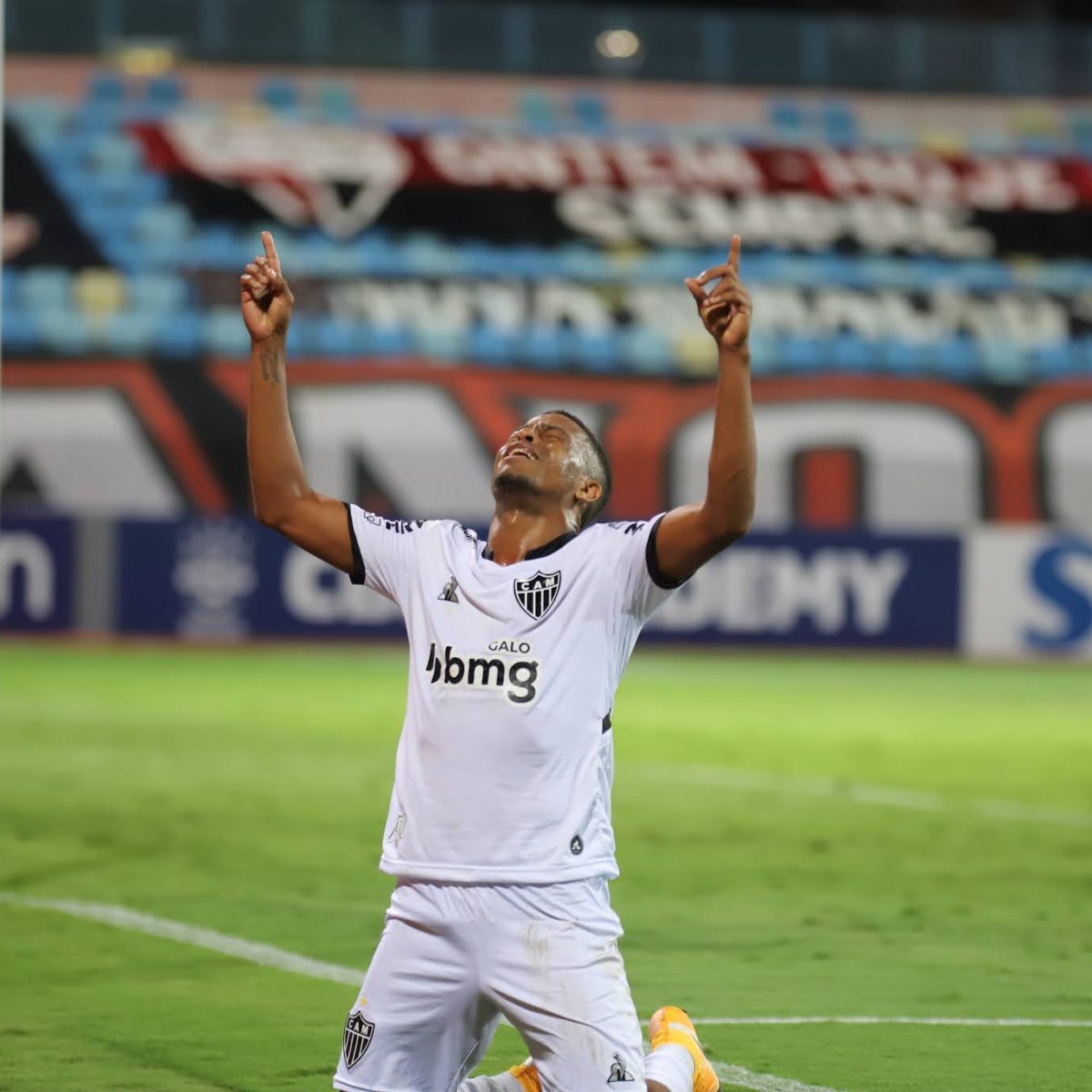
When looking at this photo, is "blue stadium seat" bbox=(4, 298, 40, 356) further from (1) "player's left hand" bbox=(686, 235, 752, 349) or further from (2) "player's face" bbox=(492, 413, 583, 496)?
(1) "player's left hand" bbox=(686, 235, 752, 349)

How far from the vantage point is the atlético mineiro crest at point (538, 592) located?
4531mm

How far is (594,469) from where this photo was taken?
4.72m


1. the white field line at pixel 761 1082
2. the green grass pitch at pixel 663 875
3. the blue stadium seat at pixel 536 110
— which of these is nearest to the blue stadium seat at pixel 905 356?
the blue stadium seat at pixel 536 110

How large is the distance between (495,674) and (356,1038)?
2.56 feet

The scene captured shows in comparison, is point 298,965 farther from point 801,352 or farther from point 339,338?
point 801,352

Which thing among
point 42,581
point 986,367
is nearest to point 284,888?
point 42,581

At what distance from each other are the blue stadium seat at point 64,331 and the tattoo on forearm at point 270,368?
78.0 ft

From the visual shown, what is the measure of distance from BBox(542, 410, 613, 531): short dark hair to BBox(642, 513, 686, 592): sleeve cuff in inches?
8.7

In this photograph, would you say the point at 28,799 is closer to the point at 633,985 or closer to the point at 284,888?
the point at 284,888

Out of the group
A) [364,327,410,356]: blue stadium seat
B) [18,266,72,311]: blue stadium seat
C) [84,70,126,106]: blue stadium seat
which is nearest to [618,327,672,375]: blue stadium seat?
[364,327,410,356]: blue stadium seat

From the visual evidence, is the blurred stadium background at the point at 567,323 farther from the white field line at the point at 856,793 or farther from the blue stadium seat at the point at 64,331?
the white field line at the point at 856,793

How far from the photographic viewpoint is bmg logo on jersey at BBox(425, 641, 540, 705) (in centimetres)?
445

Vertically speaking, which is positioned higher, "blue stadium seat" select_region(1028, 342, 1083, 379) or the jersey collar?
"blue stadium seat" select_region(1028, 342, 1083, 379)

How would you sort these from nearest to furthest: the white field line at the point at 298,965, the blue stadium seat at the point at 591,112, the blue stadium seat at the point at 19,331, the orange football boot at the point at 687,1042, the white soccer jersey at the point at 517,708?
the white soccer jersey at the point at 517,708
the orange football boot at the point at 687,1042
the white field line at the point at 298,965
the blue stadium seat at the point at 19,331
the blue stadium seat at the point at 591,112
